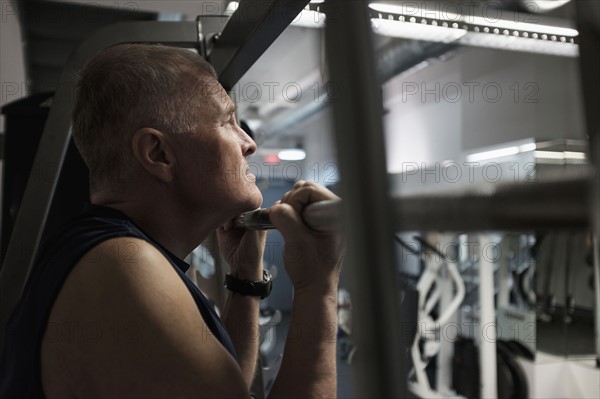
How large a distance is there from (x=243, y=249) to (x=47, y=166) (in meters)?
0.52

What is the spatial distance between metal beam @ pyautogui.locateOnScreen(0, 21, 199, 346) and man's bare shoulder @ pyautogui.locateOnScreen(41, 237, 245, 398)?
0.64 meters

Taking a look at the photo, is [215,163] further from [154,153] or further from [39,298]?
[39,298]

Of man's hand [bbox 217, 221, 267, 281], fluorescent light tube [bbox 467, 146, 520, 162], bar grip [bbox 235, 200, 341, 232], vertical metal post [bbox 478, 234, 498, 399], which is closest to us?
bar grip [bbox 235, 200, 341, 232]

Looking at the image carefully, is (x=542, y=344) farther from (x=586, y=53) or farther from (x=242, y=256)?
(x=586, y=53)

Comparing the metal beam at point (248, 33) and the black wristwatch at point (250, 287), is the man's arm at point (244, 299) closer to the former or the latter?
the black wristwatch at point (250, 287)

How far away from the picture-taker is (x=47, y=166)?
1.24 metres

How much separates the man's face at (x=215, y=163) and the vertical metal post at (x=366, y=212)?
51 centimetres

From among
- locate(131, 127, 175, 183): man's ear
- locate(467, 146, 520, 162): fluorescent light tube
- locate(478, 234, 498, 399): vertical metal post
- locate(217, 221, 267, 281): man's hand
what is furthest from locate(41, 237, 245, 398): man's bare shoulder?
locate(467, 146, 520, 162): fluorescent light tube

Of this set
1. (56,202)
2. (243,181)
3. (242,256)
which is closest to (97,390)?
(243,181)

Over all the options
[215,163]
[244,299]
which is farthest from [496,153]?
[215,163]

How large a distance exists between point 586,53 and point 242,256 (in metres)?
0.94

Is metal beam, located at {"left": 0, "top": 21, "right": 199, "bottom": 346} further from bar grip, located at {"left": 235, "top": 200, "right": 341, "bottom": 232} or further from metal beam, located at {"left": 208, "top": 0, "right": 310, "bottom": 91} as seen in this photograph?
bar grip, located at {"left": 235, "top": 200, "right": 341, "bottom": 232}

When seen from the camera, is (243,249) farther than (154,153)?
Yes

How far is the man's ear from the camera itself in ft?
2.81
